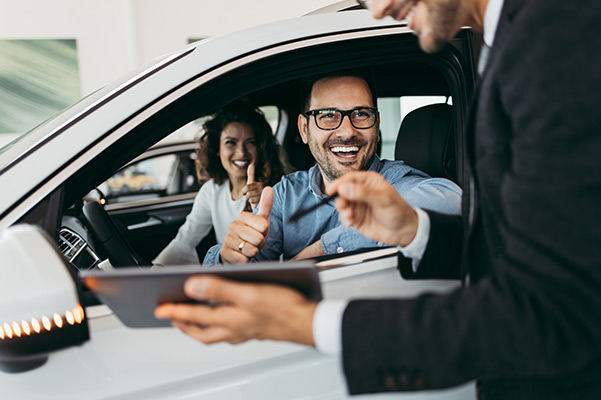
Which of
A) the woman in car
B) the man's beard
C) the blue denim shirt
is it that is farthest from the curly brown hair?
the man's beard

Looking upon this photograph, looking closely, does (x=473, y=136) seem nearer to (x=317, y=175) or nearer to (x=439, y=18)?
(x=439, y=18)

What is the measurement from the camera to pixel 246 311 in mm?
651

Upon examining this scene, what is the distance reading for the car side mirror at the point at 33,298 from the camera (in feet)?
2.25

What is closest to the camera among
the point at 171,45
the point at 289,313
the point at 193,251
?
the point at 289,313

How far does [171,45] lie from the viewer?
6.93 metres

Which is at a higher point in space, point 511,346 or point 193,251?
point 511,346

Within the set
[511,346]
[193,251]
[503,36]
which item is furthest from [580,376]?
[193,251]

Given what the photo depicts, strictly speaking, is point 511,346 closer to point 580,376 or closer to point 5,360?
point 580,376

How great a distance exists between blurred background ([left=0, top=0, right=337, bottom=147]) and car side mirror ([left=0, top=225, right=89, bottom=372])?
241 inches

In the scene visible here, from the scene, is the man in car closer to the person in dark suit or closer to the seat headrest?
the seat headrest

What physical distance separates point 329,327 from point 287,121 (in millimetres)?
2168

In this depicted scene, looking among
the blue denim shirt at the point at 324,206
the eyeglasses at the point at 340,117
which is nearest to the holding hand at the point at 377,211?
the blue denim shirt at the point at 324,206

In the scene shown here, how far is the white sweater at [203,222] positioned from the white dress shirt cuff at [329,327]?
176 centimetres

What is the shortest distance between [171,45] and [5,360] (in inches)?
268
